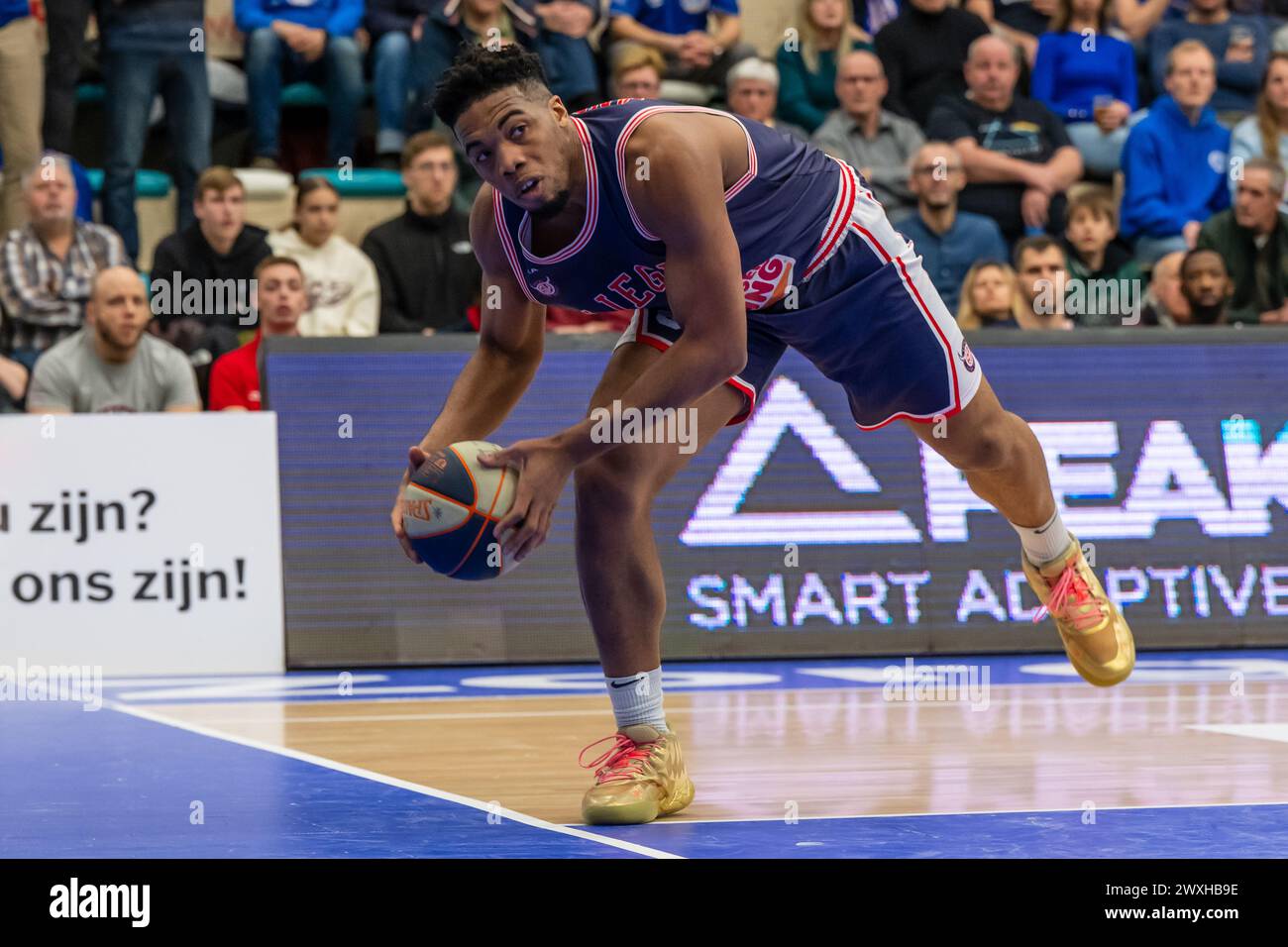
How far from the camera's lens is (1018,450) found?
17.8 feet

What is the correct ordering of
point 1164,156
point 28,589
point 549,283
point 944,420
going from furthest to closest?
point 1164,156, point 28,589, point 944,420, point 549,283

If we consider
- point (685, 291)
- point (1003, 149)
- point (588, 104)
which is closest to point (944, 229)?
point (1003, 149)

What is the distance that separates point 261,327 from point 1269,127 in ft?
21.9

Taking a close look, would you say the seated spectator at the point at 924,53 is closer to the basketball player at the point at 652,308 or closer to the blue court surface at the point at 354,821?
the blue court surface at the point at 354,821

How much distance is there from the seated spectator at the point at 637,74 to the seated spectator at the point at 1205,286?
3.22 metres

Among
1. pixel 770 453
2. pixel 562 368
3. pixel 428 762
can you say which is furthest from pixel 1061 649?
pixel 428 762

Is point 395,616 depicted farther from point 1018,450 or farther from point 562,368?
point 1018,450

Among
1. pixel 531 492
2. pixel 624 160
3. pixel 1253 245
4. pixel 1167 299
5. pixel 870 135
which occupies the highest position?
pixel 870 135

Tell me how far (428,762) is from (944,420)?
6.01 ft

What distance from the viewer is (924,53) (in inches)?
462

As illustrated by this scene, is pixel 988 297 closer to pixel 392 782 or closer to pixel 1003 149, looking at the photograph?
pixel 1003 149

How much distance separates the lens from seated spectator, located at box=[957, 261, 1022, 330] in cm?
953

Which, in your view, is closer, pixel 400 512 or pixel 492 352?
pixel 400 512

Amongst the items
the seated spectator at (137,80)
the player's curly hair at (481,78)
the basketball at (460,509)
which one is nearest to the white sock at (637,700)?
the basketball at (460,509)
